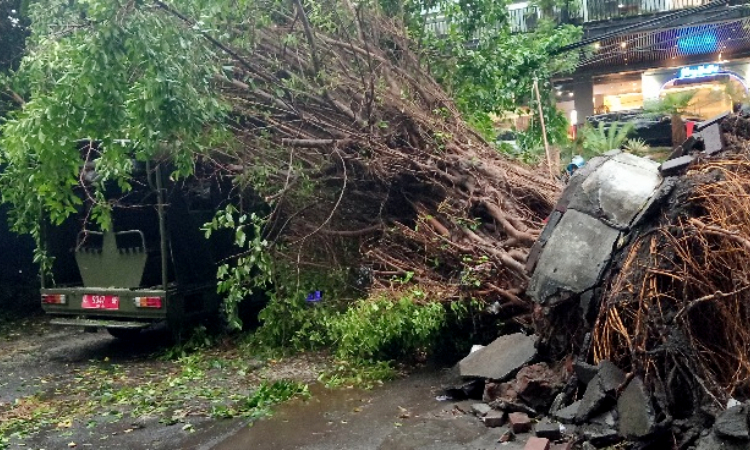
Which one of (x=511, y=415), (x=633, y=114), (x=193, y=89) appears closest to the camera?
(x=511, y=415)

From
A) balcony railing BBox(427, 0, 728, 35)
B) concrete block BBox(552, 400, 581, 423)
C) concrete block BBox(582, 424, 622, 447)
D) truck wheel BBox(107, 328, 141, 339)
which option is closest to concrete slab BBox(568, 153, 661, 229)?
concrete block BBox(552, 400, 581, 423)

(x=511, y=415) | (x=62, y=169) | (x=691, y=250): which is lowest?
(x=511, y=415)

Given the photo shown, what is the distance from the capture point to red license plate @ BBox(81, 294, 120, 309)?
823 centimetres

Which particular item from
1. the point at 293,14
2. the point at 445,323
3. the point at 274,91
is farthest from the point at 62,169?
the point at 445,323

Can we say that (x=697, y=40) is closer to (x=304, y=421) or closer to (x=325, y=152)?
(x=325, y=152)

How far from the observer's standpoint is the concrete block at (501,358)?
5.78m

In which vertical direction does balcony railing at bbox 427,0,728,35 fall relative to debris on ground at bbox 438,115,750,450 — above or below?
above

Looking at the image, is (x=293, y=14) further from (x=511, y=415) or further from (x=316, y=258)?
(x=511, y=415)

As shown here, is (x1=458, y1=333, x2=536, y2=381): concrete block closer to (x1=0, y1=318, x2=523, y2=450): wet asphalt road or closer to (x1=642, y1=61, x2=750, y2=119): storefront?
(x1=0, y1=318, x2=523, y2=450): wet asphalt road

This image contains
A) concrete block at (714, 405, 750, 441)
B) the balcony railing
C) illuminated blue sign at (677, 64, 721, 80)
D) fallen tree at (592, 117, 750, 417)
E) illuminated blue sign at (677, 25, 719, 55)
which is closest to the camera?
concrete block at (714, 405, 750, 441)

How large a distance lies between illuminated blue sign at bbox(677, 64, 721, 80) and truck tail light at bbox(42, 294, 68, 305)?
14.7 meters

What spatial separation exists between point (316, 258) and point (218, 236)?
179 centimetres

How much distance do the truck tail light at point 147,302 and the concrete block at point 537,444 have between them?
4.80 metres

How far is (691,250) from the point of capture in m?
4.73
